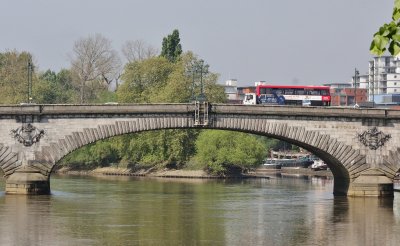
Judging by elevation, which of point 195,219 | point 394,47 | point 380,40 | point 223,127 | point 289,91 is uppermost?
point 289,91

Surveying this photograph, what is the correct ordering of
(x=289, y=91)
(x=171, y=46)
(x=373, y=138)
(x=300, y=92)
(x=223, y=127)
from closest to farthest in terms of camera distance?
(x=373, y=138) → (x=223, y=127) → (x=300, y=92) → (x=289, y=91) → (x=171, y=46)

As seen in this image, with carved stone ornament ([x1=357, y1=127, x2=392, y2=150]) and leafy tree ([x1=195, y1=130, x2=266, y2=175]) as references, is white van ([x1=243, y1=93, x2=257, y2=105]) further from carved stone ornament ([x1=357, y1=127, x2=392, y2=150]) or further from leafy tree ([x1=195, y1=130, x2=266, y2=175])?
carved stone ornament ([x1=357, y1=127, x2=392, y2=150])

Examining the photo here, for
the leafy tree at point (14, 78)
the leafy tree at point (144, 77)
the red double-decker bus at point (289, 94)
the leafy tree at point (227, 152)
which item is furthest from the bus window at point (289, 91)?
the leafy tree at point (14, 78)

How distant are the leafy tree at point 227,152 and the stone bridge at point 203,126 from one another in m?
42.9

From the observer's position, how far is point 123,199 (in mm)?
66062

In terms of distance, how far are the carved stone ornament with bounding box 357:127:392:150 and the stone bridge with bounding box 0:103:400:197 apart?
7 centimetres

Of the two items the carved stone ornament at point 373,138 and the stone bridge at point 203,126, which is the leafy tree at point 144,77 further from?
the carved stone ornament at point 373,138

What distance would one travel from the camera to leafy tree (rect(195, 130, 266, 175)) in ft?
359

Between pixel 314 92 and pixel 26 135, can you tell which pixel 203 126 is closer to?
pixel 26 135

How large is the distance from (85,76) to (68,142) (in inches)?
3450

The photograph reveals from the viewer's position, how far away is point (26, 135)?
65.1m

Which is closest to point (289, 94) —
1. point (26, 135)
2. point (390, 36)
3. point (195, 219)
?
point (26, 135)

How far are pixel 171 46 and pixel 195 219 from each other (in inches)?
3734

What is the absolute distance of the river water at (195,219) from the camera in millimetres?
41812
